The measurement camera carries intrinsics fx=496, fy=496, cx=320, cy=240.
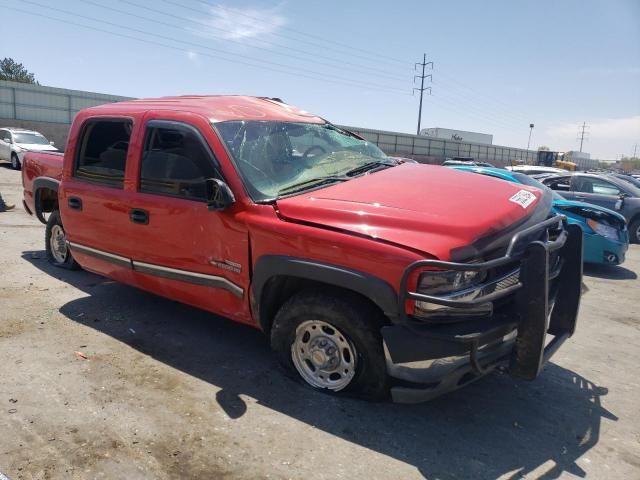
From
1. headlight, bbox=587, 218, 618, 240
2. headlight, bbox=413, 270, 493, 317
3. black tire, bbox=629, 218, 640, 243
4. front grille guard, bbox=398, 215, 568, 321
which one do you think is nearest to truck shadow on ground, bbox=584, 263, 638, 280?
headlight, bbox=587, 218, 618, 240

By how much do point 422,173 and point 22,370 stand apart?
333 centimetres

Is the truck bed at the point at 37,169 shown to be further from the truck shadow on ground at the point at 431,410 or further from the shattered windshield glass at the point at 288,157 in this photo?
the shattered windshield glass at the point at 288,157

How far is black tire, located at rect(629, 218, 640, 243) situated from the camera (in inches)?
453

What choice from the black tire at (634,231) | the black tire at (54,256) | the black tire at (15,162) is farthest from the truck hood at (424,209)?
the black tire at (15,162)

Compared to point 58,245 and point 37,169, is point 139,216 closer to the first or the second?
point 58,245

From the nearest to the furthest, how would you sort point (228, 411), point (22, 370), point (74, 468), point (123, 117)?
point (74, 468) < point (228, 411) < point (22, 370) < point (123, 117)

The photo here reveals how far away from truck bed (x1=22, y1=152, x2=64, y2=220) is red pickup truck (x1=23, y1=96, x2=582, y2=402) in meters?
1.10

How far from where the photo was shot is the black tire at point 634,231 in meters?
11.5

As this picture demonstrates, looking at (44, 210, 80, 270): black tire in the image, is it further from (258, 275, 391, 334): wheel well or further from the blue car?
the blue car

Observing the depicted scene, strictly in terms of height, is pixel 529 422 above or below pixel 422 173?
below

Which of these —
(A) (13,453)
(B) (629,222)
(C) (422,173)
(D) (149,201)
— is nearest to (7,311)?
(D) (149,201)

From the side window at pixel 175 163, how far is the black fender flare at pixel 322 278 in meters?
0.81

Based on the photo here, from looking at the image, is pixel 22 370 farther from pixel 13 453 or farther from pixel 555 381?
pixel 555 381

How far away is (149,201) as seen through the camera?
12.9 ft
